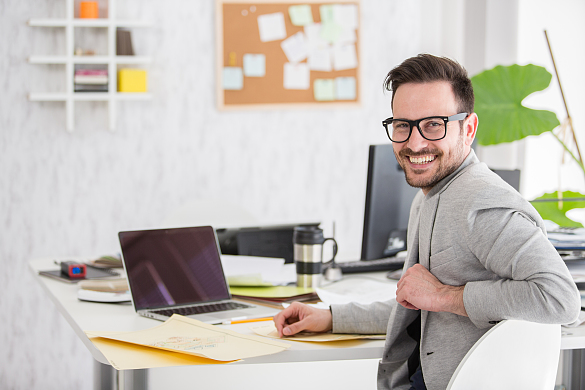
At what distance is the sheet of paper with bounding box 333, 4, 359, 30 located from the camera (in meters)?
3.37

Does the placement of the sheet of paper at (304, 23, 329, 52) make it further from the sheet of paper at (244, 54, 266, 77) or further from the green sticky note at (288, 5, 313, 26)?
the sheet of paper at (244, 54, 266, 77)

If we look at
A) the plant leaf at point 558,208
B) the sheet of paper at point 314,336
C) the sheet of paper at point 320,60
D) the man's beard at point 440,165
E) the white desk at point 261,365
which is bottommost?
the white desk at point 261,365

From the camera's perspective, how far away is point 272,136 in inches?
133

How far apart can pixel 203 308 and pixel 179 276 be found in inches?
4.4

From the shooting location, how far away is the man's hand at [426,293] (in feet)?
3.47

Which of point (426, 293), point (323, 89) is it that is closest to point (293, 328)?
point (426, 293)

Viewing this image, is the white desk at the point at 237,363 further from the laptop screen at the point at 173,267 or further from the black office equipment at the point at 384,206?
the black office equipment at the point at 384,206

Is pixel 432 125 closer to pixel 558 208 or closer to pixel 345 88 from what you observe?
pixel 558 208

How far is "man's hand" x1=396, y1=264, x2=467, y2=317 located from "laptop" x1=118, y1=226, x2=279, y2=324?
1.52 feet

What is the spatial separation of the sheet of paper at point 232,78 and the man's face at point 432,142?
221 centimetres

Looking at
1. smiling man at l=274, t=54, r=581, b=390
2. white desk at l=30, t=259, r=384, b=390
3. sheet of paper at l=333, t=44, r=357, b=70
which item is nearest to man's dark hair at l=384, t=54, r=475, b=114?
smiling man at l=274, t=54, r=581, b=390

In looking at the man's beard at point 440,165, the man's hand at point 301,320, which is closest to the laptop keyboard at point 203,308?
the man's hand at point 301,320

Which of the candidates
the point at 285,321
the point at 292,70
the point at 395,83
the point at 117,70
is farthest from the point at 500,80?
the point at 117,70

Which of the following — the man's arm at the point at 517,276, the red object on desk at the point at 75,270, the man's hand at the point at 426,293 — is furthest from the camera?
the red object on desk at the point at 75,270
